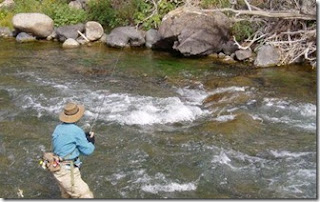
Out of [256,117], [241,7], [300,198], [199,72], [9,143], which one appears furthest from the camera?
[241,7]

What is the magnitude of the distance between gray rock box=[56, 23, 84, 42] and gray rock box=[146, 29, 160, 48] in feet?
7.20

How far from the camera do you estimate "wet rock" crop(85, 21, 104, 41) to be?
1438 cm

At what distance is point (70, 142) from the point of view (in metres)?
5.46

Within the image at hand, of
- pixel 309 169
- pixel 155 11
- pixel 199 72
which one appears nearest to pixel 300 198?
pixel 309 169

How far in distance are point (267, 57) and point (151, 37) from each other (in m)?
3.43

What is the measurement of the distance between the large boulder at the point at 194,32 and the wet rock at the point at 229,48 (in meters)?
0.12

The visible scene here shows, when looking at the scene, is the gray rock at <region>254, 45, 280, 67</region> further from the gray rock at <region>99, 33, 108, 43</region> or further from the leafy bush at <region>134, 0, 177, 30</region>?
the gray rock at <region>99, 33, 108, 43</region>

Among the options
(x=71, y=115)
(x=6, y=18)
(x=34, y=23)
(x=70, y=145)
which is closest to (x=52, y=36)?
(x=34, y=23)

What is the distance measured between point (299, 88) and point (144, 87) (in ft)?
10.7

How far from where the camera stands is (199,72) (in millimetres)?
11586

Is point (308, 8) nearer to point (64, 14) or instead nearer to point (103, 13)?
point (103, 13)

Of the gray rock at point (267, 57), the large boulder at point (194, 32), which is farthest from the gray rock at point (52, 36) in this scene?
the gray rock at point (267, 57)

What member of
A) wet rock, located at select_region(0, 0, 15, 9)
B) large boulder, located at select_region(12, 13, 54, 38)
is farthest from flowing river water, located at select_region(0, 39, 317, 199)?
wet rock, located at select_region(0, 0, 15, 9)

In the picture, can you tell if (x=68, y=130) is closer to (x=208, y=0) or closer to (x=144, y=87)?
(x=144, y=87)
